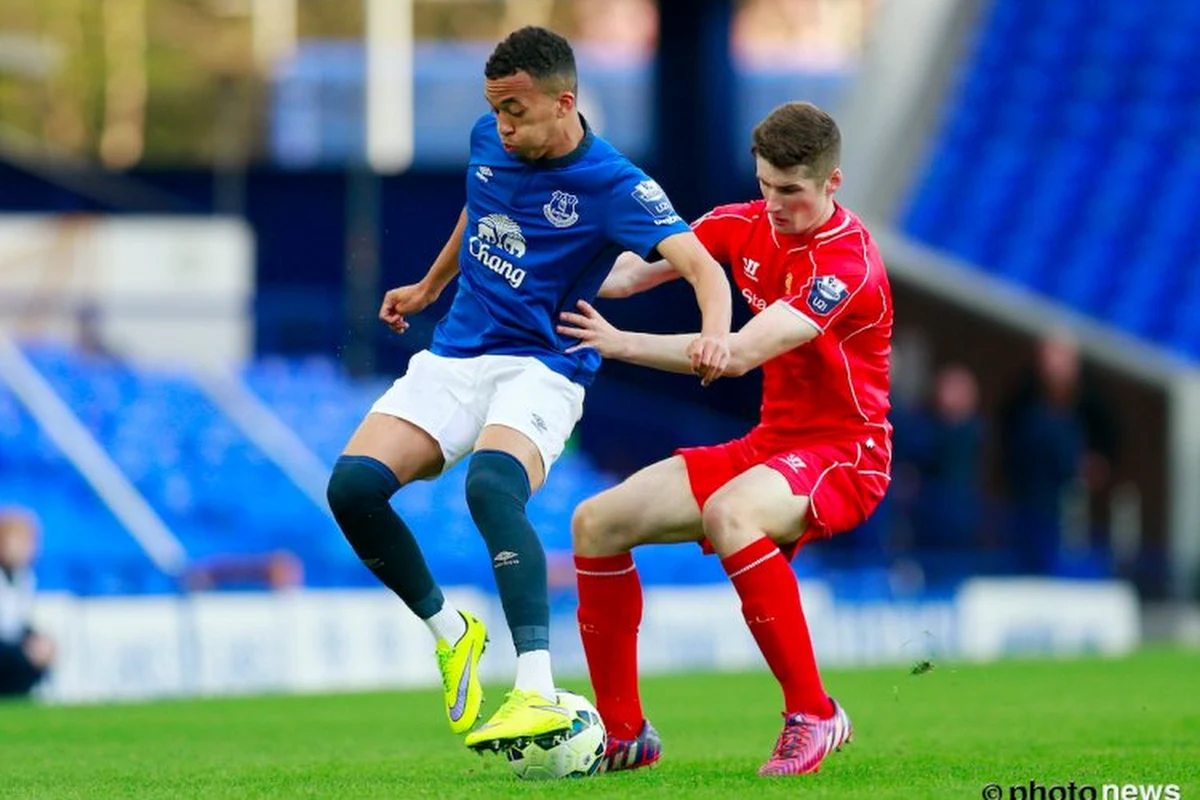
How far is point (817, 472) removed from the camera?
289 inches

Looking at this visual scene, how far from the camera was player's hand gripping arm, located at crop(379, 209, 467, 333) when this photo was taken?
7.72 m

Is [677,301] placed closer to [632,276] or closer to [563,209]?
[632,276]

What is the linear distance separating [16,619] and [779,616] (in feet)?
24.0

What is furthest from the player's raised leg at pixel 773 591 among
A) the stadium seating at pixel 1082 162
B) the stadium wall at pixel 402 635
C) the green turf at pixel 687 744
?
the stadium seating at pixel 1082 162

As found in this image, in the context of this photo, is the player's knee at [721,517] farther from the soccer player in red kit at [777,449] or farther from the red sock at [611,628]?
the red sock at [611,628]

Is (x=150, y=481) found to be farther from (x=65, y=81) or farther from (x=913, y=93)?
(x=65, y=81)

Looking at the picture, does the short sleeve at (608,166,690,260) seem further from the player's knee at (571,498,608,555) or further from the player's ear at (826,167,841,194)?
the player's knee at (571,498,608,555)

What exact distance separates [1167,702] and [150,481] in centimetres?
1014

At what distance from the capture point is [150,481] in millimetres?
19156

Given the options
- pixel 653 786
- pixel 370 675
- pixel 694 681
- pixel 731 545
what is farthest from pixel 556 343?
pixel 370 675

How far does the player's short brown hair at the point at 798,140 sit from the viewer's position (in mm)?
7090

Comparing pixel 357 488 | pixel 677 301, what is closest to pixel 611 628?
pixel 357 488

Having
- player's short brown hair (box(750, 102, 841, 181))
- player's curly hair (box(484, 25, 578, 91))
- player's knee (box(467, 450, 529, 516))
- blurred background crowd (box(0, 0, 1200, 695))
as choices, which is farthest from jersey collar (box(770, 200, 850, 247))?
blurred background crowd (box(0, 0, 1200, 695))

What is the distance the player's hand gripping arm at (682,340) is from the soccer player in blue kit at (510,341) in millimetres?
119
